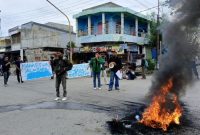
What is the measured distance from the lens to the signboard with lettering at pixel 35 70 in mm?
20836

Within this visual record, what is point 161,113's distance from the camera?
23.0 feet

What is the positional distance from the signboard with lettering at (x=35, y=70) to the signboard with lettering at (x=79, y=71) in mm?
1612

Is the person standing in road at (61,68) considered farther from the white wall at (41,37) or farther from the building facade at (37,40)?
the white wall at (41,37)

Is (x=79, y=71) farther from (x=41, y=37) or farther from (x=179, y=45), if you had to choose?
(x=41, y=37)

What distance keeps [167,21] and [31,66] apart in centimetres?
1476

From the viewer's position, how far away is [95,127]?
22.5ft

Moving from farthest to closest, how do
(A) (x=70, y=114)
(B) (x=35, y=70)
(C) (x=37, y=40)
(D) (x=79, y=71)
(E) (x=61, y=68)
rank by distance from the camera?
(C) (x=37, y=40) → (D) (x=79, y=71) → (B) (x=35, y=70) → (E) (x=61, y=68) → (A) (x=70, y=114)

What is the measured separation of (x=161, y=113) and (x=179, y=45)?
1816 mm

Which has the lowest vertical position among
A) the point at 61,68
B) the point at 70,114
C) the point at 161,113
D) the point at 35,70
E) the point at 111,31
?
the point at 70,114

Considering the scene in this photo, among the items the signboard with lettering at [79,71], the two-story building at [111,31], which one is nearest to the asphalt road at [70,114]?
the signboard with lettering at [79,71]

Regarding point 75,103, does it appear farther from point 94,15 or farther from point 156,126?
point 94,15

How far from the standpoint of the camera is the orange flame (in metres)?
6.87

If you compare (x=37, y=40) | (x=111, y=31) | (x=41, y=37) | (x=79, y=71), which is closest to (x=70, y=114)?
(x=79, y=71)

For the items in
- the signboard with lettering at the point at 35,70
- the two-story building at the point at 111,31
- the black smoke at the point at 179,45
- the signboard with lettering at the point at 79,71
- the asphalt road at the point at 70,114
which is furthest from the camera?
the two-story building at the point at 111,31
